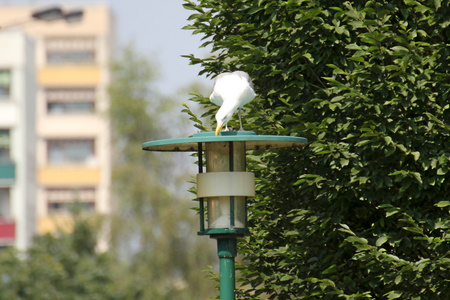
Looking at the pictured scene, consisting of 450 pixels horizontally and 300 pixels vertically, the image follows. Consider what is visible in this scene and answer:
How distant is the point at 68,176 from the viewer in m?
65.0

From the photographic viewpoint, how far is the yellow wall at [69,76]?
65.4 m

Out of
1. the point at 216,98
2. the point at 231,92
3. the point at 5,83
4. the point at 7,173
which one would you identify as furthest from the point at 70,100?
the point at 231,92

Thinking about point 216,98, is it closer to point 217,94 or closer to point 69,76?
point 217,94

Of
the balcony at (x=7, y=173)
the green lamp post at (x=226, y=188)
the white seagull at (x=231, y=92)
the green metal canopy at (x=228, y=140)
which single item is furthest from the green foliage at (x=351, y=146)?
the balcony at (x=7, y=173)

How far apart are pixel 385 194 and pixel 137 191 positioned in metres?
35.3

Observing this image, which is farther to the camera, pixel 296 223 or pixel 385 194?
pixel 296 223

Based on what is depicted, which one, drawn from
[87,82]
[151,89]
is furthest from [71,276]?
[87,82]

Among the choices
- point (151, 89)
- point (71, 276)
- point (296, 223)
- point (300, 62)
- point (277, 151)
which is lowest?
point (71, 276)

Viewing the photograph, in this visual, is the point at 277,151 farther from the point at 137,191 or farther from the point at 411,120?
the point at 137,191

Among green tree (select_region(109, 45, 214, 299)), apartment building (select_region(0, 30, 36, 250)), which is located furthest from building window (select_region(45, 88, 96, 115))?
green tree (select_region(109, 45, 214, 299))

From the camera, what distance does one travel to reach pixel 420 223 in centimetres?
941

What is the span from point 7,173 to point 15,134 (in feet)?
8.59

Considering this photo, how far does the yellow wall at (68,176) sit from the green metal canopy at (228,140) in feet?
186

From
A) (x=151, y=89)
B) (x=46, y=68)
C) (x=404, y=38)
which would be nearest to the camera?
(x=404, y=38)
